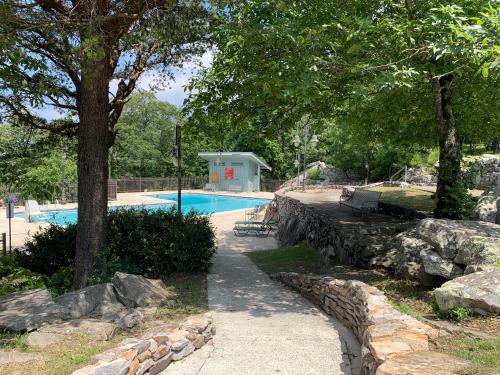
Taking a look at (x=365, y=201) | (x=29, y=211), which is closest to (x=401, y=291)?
(x=365, y=201)

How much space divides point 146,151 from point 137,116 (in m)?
5.55

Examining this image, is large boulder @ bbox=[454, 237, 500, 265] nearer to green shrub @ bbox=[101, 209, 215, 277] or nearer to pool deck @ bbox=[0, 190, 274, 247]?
green shrub @ bbox=[101, 209, 215, 277]

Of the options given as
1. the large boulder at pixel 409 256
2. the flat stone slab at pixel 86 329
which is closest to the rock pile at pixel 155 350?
the flat stone slab at pixel 86 329

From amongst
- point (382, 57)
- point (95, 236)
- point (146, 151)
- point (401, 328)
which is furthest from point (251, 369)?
point (146, 151)

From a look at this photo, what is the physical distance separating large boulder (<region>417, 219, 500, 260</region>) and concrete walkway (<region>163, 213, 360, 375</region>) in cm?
170

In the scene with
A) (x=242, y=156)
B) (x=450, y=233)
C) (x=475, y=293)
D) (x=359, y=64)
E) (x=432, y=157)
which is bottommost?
(x=475, y=293)

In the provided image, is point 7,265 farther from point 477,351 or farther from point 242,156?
point 242,156

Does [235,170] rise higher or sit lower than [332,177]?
higher

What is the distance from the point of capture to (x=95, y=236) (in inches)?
322

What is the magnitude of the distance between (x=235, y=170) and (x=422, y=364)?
35.0m

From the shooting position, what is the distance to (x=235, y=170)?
37875mm

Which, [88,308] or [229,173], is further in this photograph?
[229,173]

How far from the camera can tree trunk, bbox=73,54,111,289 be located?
789 centimetres

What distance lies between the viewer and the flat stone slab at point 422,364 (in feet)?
9.59
